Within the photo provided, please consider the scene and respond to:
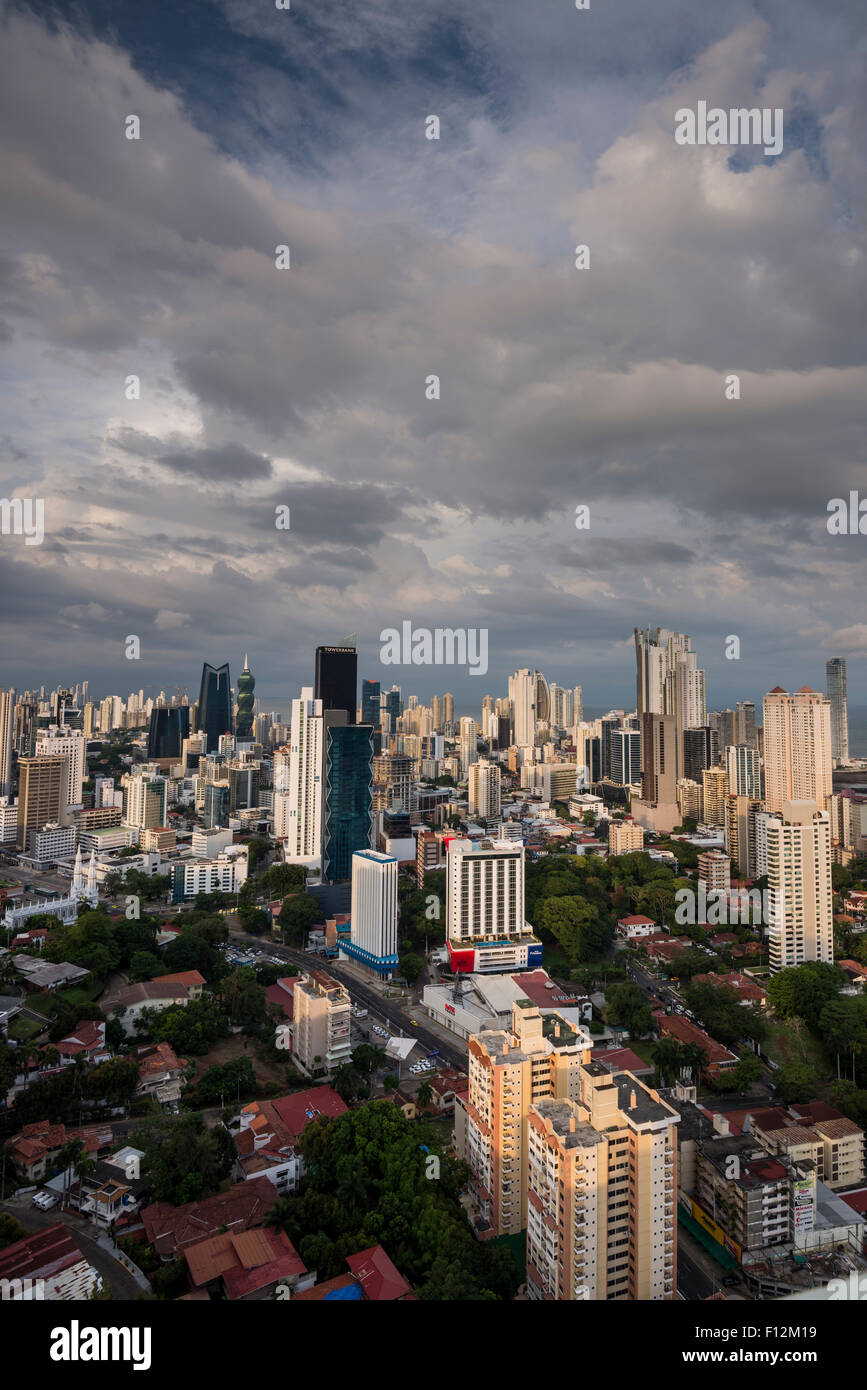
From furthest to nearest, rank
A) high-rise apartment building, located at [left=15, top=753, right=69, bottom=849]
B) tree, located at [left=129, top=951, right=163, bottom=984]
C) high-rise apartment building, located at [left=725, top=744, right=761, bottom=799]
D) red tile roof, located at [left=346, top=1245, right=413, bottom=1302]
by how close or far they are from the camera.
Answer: high-rise apartment building, located at [left=725, top=744, right=761, bottom=799], high-rise apartment building, located at [left=15, top=753, right=69, bottom=849], tree, located at [left=129, top=951, right=163, bottom=984], red tile roof, located at [left=346, top=1245, right=413, bottom=1302]

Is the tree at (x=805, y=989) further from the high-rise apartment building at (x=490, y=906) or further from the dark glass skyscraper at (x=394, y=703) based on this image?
the dark glass skyscraper at (x=394, y=703)

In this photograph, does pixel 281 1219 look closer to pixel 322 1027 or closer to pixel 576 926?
pixel 322 1027

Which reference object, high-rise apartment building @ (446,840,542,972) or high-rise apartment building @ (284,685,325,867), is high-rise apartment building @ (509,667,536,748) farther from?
high-rise apartment building @ (446,840,542,972)

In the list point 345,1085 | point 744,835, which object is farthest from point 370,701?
point 345,1085

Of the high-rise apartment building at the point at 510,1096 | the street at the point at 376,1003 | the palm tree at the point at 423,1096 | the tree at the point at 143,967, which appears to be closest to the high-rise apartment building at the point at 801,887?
the street at the point at 376,1003

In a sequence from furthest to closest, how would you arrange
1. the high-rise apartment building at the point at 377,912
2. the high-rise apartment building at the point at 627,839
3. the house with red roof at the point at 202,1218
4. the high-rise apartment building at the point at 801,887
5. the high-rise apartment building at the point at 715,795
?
the high-rise apartment building at the point at 715,795 < the high-rise apartment building at the point at 627,839 < the high-rise apartment building at the point at 377,912 < the high-rise apartment building at the point at 801,887 < the house with red roof at the point at 202,1218

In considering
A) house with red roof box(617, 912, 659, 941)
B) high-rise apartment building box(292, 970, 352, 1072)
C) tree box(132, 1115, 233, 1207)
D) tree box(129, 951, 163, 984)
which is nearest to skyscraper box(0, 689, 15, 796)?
tree box(129, 951, 163, 984)

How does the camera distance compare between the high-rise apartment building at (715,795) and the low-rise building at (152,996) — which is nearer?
the low-rise building at (152,996)
